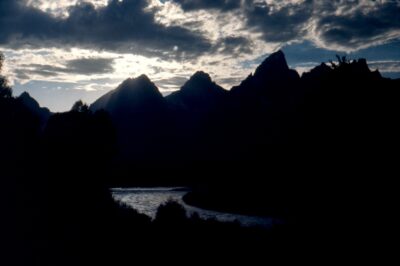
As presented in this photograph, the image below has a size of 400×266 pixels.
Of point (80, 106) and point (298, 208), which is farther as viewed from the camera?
point (80, 106)

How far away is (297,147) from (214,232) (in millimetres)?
9545

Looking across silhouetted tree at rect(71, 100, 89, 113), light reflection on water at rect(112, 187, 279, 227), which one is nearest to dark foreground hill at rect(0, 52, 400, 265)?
light reflection on water at rect(112, 187, 279, 227)

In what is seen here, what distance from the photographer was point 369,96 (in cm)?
2238

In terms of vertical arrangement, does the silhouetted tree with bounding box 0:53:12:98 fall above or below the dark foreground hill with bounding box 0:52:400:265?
above

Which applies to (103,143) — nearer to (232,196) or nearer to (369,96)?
(232,196)

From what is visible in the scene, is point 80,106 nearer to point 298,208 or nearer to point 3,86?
point 3,86

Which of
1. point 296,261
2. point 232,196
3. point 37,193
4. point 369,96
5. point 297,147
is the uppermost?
point 369,96

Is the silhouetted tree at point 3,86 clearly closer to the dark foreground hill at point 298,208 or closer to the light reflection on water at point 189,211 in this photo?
the dark foreground hill at point 298,208

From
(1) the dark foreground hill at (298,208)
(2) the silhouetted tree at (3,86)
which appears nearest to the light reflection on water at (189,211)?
(1) the dark foreground hill at (298,208)

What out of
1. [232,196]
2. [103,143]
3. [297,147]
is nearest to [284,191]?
[232,196]

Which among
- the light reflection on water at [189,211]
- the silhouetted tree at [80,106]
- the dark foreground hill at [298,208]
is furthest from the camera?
the silhouetted tree at [80,106]

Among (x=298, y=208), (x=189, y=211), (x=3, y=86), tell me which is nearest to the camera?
(x=298, y=208)

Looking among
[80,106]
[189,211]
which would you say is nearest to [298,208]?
→ [189,211]

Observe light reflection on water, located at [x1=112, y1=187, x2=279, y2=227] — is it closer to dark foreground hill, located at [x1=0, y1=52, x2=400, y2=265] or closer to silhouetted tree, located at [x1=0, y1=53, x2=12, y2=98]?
dark foreground hill, located at [x1=0, y1=52, x2=400, y2=265]
